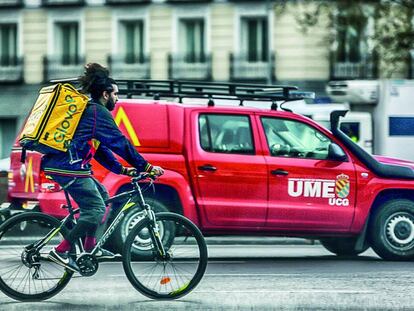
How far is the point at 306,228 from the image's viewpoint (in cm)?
1328

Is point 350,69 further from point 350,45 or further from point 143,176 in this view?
point 143,176

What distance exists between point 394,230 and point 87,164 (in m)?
5.59

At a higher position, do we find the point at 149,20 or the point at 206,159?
the point at 149,20

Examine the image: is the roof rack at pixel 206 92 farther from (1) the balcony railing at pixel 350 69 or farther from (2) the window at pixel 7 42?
(2) the window at pixel 7 42

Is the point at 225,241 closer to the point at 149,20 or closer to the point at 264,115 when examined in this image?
the point at 264,115

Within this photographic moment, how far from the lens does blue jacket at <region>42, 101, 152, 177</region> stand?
28.7 ft

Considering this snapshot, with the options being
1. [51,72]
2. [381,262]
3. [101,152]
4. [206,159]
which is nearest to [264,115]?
[206,159]

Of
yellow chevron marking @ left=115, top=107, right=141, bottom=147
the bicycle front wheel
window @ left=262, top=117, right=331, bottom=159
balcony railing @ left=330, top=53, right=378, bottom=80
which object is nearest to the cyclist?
the bicycle front wheel

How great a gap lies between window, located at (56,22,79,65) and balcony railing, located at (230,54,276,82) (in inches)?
221

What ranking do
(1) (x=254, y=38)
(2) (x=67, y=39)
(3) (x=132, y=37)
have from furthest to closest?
(2) (x=67, y=39)
(3) (x=132, y=37)
(1) (x=254, y=38)

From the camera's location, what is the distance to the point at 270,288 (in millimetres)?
10148

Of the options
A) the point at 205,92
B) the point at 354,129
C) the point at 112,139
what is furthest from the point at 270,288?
the point at 354,129

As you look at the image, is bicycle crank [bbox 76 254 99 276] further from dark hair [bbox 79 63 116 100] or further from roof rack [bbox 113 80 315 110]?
roof rack [bbox 113 80 315 110]

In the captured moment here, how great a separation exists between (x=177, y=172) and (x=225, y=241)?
5070 millimetres
